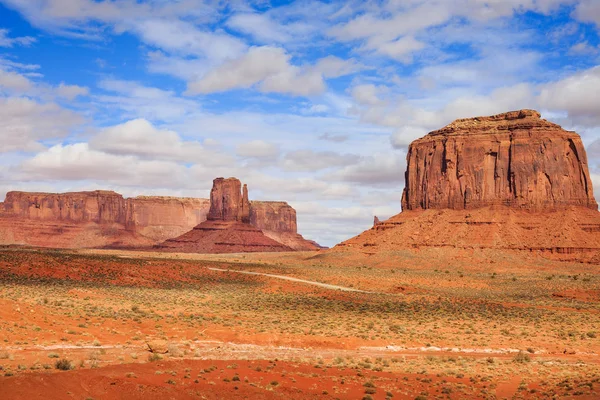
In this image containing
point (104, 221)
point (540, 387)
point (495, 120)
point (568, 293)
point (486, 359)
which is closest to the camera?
point (540, 387)

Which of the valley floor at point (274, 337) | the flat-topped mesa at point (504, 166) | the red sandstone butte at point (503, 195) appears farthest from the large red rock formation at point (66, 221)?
the valley floor at point (274, 337)

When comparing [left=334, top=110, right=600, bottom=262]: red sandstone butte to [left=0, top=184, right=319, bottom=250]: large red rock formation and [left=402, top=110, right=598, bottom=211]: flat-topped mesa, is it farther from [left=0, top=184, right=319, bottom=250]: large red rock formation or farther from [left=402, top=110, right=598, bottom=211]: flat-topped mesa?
[left=0, top=184, right=319, bottom=250]: large red rock formation

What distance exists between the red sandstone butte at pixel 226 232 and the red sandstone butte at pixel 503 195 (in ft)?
176

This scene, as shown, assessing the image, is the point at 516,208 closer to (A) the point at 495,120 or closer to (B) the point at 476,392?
(A) the point at 495,120

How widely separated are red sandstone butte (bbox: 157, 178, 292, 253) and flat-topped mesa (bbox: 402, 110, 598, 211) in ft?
194

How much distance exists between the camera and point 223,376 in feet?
55.4

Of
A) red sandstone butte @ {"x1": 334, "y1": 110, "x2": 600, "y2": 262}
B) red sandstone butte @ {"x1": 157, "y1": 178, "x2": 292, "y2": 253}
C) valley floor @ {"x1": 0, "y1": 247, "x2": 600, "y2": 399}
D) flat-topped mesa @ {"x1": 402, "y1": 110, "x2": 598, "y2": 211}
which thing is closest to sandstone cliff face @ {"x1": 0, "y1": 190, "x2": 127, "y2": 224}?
red sandstone butte @ {"x1": 157, "y1": 178, "x2": 292, "y2": 253}

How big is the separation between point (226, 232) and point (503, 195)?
267 feet

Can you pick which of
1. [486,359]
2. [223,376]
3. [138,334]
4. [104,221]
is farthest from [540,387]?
[104,221]

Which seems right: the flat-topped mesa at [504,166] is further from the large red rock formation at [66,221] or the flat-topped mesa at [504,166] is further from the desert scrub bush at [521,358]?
the large red rock formation at [66,221]

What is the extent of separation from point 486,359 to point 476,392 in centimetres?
635

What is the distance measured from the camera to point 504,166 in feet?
306

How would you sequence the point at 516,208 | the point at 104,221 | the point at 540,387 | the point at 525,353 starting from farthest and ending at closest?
the point at 104,221, the point at 516,208, the point at 525,353, the point at 540,387

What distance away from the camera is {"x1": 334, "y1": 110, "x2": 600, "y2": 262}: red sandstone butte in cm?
8469
